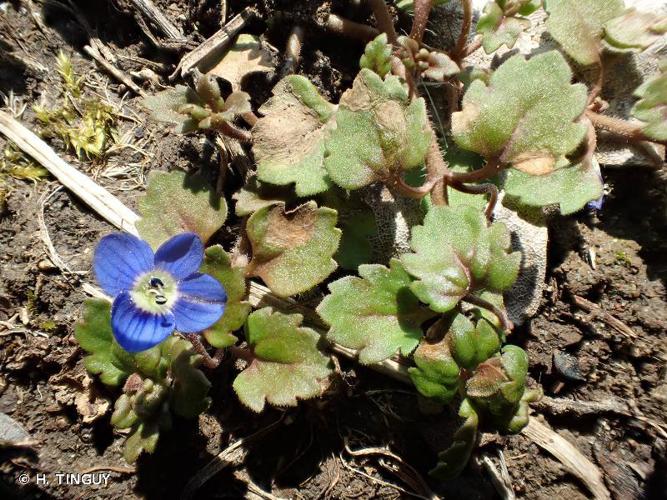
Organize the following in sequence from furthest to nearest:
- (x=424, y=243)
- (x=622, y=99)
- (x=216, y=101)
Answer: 1. (x=622, y=99)
2. (x=216, y=101)
3. (x=424, y=243)

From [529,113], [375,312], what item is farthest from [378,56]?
[375,312]

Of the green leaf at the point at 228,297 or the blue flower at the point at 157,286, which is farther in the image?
the green leaf at the point at 228,297

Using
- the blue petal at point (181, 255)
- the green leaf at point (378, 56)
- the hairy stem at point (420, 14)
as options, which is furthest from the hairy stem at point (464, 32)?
the blue petal at point (181, 255)

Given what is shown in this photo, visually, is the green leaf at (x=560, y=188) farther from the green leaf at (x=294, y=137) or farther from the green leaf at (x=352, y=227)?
the green leaf at (x=294, y=137)

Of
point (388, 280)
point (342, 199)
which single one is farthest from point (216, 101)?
point (388, 280)

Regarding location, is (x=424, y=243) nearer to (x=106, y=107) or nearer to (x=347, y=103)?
(x=347, y=103)
